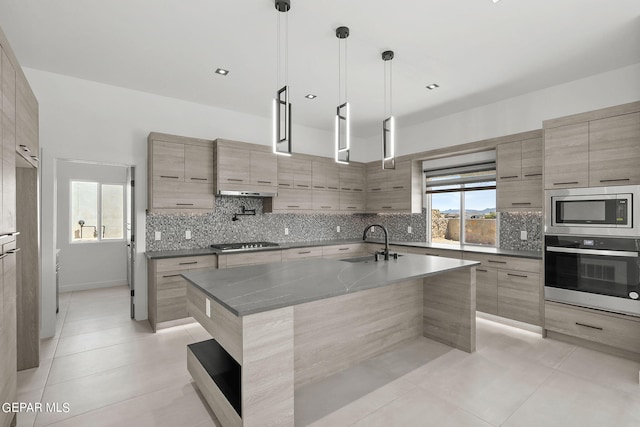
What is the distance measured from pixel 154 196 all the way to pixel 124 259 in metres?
3.12

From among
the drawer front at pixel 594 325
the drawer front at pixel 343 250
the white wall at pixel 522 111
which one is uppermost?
the white wall at pixel 522 111

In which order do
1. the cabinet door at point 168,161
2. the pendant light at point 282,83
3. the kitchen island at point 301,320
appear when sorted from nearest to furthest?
the kitchen island at point 301,320, the pendant light at point 282,83, the cabinet door at point 168,161

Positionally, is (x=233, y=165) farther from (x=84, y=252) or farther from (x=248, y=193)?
(x=84, y=252)

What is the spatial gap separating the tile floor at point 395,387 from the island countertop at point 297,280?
87cm

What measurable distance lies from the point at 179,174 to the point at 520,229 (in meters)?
4.48

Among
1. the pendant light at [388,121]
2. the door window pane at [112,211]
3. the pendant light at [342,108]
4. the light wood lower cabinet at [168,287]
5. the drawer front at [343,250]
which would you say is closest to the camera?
the pendant light at [342,108]

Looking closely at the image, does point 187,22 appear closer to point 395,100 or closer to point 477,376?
point 395,100

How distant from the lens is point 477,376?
261cm

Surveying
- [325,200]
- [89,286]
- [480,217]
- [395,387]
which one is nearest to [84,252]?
[89,286]

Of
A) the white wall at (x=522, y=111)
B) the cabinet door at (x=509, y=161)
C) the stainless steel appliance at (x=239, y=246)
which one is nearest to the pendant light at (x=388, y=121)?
the white wall at (x=522, y=111)

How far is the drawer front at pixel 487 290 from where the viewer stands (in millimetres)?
3867

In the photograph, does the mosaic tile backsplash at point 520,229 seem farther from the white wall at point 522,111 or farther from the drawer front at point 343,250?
the drawer front at point 343,250

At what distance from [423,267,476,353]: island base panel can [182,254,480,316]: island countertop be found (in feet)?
0.77

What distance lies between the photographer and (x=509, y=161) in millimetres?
3998
